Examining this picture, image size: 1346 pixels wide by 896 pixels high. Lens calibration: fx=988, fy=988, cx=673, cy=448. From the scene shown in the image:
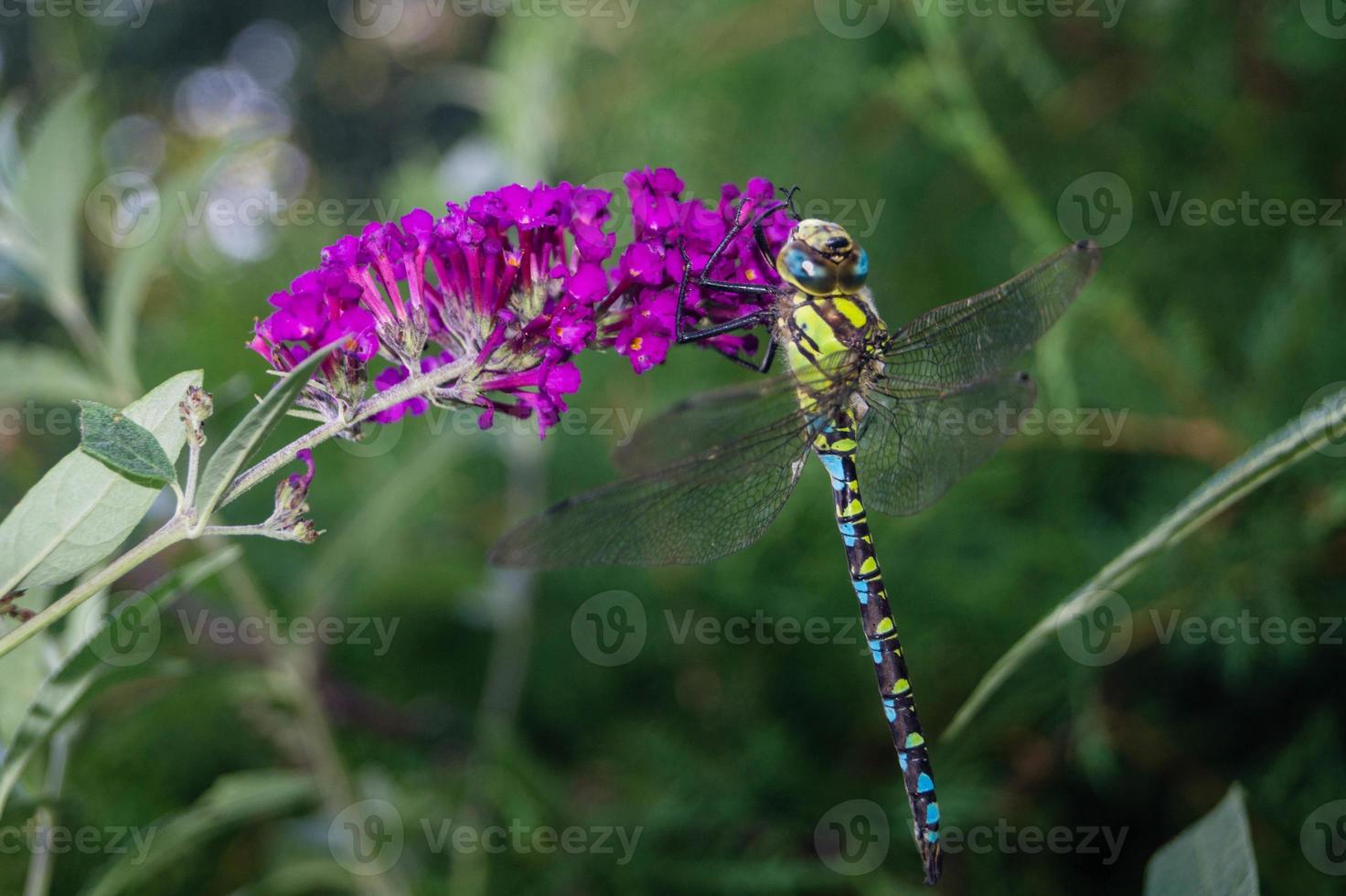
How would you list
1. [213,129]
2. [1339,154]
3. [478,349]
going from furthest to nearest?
[213,129], [1339,154], [478,349]

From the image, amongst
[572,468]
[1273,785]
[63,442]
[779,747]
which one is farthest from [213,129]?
[1273,785]

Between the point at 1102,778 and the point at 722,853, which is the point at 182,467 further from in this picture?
the point at 1102,778

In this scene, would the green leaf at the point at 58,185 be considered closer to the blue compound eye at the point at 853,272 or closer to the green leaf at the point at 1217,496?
the blue compound eye at the point at 853,272

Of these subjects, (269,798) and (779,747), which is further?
(779,747)

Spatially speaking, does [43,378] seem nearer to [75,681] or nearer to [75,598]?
[75,681]

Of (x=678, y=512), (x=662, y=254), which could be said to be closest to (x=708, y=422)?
(x=678, y=512)

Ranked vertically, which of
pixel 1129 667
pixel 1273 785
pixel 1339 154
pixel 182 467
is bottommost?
pixel 1273 785

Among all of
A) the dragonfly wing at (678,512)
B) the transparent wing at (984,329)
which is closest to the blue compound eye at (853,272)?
the transparent wing at (984,329)
